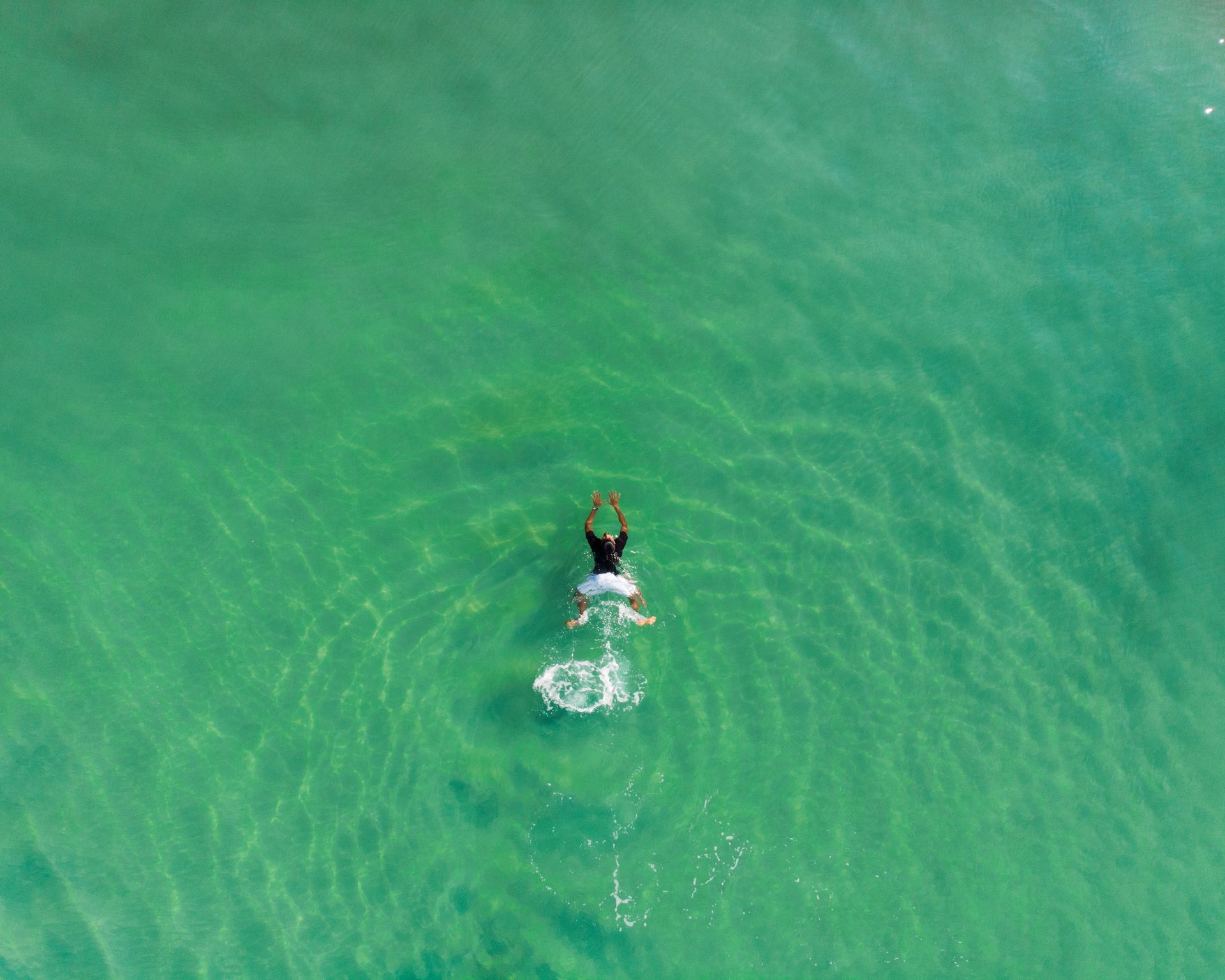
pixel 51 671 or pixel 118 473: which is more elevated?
pixel 118 473

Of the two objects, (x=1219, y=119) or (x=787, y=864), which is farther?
(x=1219, y=119)

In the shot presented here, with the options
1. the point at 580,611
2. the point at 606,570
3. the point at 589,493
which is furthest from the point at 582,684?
the point at 589,493

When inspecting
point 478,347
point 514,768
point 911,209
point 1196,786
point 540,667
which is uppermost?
point 911,209

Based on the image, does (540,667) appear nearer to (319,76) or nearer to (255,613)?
(255,613)

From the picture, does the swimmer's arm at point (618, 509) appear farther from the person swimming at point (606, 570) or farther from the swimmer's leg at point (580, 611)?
the swimmer's leg at point (580, 611)

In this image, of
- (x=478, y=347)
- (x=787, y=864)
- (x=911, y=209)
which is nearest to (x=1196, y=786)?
(x=787, y=864)

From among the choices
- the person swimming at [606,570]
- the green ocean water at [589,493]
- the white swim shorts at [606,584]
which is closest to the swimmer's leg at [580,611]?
the person swimming at [606,570]
